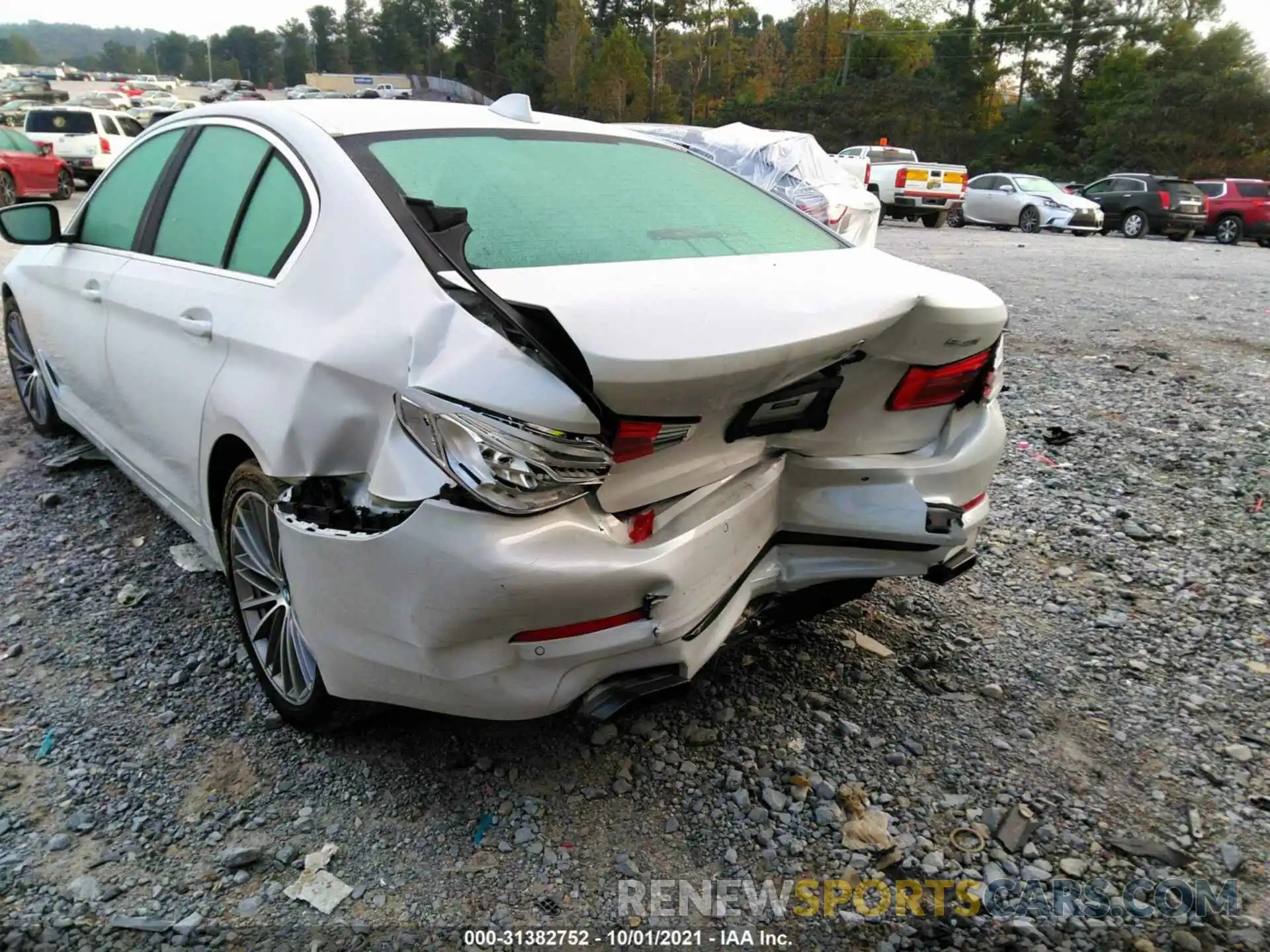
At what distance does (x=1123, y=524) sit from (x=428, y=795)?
3.27 meters

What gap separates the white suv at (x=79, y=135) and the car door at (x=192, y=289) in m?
19.1

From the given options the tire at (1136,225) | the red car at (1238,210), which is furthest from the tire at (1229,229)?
the tire at (1136,225)

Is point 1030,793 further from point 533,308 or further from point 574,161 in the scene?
point 574,161

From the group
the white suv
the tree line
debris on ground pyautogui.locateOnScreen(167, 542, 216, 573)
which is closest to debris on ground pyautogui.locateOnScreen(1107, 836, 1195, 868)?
debris on ground pyautogui.locateOnScreen(167, 542, 216, 573)

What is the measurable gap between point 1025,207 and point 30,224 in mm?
23633

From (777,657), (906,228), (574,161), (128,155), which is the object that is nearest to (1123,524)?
(777,657)

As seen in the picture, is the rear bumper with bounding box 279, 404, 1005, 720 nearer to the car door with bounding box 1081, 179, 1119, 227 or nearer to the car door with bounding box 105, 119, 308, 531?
the car door with bounding box 105, 119, 308, 531

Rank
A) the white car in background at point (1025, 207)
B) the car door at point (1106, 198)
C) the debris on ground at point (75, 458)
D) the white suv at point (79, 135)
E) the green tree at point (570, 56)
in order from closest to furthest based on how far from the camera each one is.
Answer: the debris on ground at point (75, 458) < the white suv at point (79, 135) < the white car in background at point (1025, 207) < the car door at point (1106, 198) < the green tree at point (570, 56)

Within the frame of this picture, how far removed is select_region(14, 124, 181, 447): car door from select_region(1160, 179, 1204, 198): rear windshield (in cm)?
2434

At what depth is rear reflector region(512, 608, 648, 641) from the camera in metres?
2.01

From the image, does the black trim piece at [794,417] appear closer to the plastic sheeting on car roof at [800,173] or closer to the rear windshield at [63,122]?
the plastic sheeting on car roof at [800,173]

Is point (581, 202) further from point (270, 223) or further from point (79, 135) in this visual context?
point (79, 135)

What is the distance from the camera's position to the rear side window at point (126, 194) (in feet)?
11.3

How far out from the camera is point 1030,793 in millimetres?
2486
